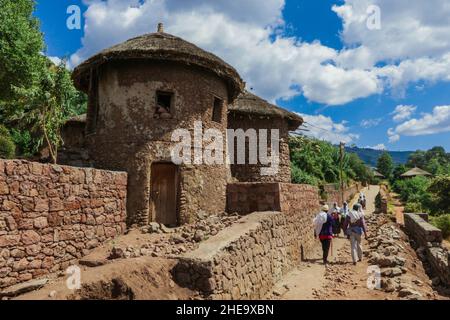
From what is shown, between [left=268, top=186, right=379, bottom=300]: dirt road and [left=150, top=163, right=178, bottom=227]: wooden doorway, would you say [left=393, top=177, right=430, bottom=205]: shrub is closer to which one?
[left=268, top=186, right=379, bottom=300]: dirt road

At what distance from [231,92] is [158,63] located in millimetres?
3290

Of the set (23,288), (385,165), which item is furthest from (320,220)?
(385,165)

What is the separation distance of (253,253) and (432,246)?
7.83 m

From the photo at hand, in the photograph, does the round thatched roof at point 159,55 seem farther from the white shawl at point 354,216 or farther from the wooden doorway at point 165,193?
the white shawl at point 354,216

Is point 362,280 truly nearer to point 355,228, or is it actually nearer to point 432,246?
point 355,228

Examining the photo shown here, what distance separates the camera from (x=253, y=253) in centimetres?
725

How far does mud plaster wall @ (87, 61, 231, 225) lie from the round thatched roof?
0.41m

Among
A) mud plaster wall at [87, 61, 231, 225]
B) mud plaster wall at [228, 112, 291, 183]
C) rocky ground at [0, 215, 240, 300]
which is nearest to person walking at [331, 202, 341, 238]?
mud plaster wall at [228, 112, 291, 183]

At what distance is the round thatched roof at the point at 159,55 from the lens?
29.7 ft

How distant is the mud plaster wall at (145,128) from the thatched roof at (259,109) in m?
4.83

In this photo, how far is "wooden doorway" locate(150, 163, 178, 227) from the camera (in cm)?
936

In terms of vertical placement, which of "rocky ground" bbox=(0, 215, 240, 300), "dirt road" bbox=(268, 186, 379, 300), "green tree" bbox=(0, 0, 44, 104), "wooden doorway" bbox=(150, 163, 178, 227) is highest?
"green tree" bbox=(0, 0, 44, 104)

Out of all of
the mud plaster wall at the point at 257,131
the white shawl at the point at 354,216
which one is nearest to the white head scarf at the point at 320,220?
the white shawl at the point at 354,216
